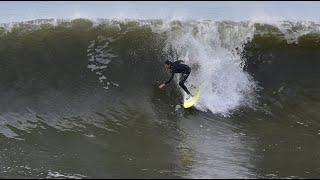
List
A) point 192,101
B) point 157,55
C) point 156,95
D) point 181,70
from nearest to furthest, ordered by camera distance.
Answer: point 192,101, point 181,70, point 156,95, point 157,55

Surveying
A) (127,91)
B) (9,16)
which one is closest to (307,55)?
(127,91)

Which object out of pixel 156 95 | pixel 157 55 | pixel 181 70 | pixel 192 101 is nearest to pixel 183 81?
pixel 181 70

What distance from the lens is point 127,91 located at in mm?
12844

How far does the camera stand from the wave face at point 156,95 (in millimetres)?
9461

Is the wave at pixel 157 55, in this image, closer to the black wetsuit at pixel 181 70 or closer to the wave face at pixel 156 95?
the wave face at pixel 156 95

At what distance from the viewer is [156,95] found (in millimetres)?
12719

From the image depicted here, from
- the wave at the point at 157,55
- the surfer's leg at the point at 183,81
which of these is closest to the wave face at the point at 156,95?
the wave at the point at 157,55

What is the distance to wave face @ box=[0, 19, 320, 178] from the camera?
9461 millimetres

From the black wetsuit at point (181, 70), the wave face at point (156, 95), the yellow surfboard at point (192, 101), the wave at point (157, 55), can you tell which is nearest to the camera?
the wave face at point (156, 95)

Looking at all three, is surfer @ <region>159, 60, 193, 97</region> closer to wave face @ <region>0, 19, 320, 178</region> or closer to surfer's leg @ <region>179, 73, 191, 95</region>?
surfer's leg @ <region>179, 73, 191, 95</region>

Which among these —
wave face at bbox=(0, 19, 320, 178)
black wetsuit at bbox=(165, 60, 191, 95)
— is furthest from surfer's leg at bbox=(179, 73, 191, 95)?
wave face at bbox=(0, 19, 320, 178)

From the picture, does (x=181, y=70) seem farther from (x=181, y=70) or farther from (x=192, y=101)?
(x=192, y=101)

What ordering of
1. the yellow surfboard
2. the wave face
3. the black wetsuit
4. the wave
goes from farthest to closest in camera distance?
the wave < the black wetsuit < the yellow surfboard < the wave face

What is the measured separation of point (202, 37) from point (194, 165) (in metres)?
5.77
